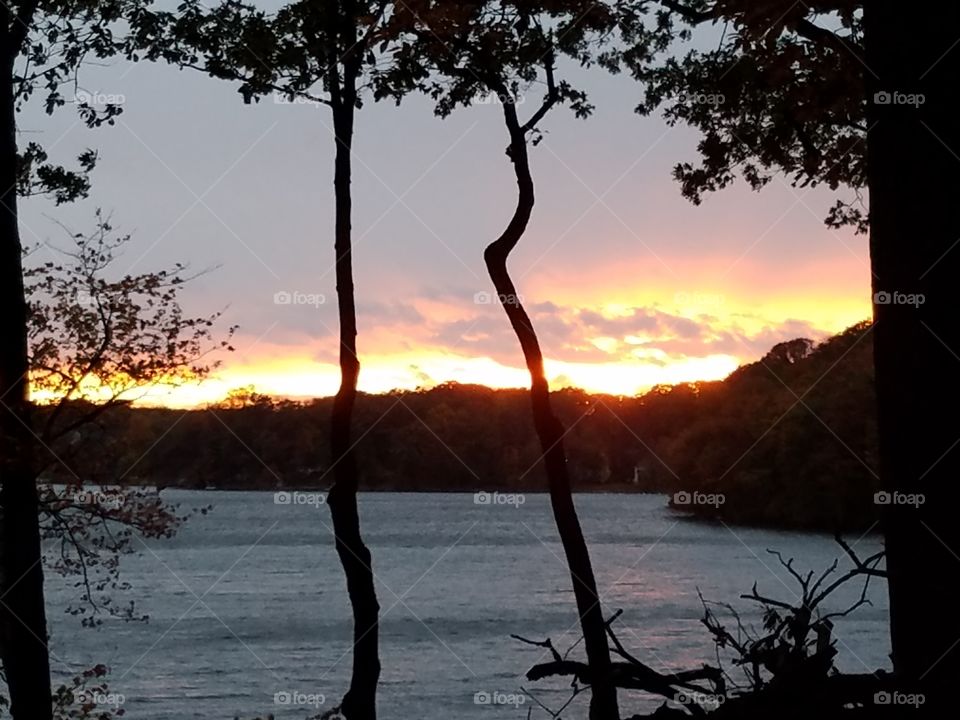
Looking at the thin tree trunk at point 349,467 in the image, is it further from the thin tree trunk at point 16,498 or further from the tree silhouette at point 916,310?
the tree silhouette at point 916,310

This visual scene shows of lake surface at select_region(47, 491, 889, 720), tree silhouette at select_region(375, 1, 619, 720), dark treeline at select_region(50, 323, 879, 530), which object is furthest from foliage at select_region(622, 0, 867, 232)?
dark treeline at select_region(50, 323, 879, 530)

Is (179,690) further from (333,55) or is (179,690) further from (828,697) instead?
(828,697)

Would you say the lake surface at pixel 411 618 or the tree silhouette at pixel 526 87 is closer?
the tree silhouette at pixel 526 87

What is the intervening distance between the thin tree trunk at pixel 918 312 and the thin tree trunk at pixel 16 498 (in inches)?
302

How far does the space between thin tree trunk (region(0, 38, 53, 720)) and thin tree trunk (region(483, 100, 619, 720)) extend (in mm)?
4093

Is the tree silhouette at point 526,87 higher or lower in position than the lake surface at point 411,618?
higher

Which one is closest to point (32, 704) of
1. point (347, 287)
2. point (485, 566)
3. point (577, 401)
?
point (347, 287)

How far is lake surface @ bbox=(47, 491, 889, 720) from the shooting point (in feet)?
145

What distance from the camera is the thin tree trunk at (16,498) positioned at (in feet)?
34.7

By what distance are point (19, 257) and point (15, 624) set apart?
123 inches

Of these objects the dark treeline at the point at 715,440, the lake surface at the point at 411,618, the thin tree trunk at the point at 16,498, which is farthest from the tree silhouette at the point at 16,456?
the dark treeline at the point at 715,440

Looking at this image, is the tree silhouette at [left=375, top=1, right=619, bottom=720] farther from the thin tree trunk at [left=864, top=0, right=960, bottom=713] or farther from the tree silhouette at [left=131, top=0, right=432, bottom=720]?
the thin tree trunk at [left=864, top=0, right=960, bottom=713]

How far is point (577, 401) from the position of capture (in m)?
66.2

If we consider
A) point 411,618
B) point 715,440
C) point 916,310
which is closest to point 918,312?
point 916,310
